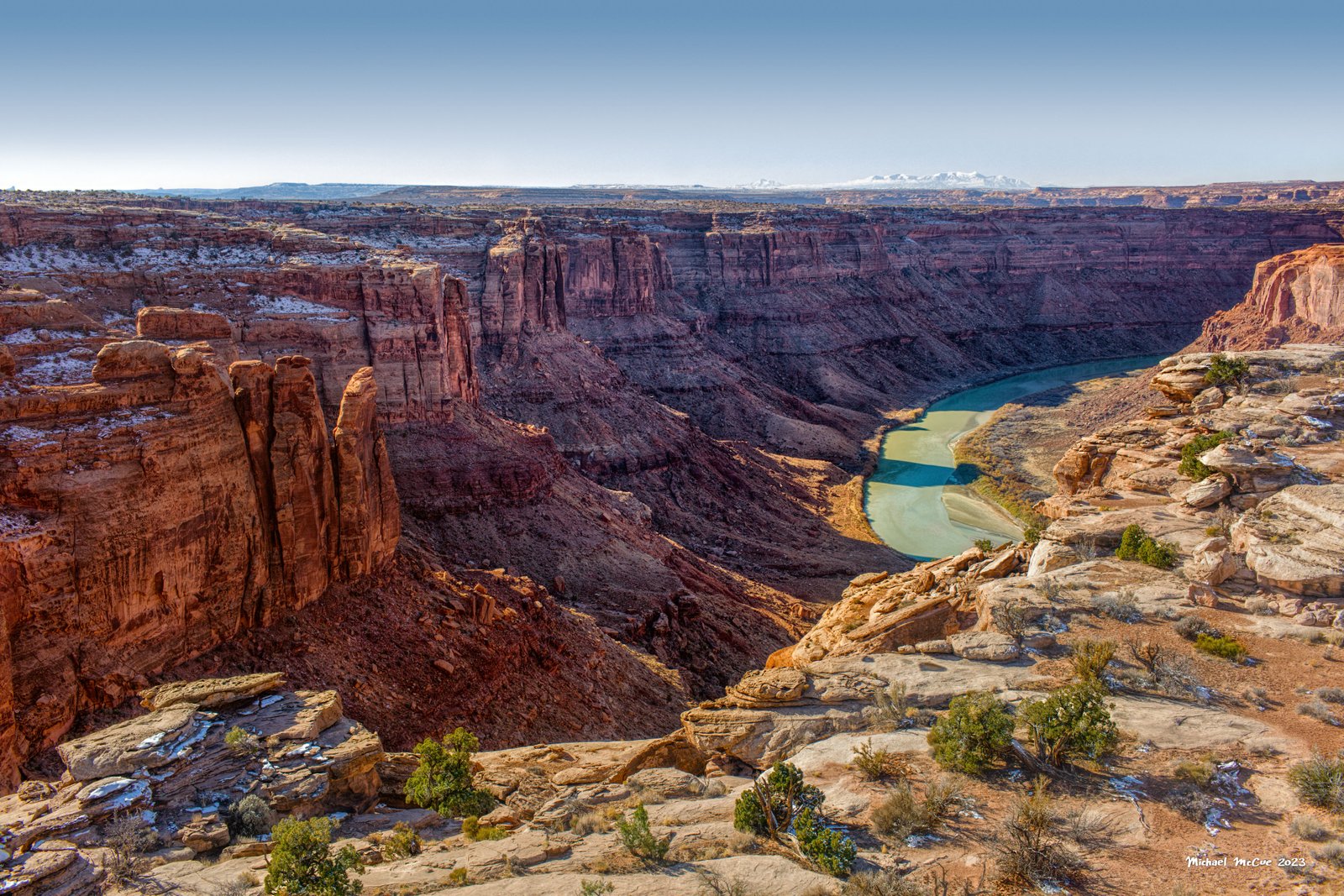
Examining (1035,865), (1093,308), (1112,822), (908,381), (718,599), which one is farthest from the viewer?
(1093,308)

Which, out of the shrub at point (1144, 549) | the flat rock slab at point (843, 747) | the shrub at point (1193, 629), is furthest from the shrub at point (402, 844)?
the shrub at point (1144, 549)

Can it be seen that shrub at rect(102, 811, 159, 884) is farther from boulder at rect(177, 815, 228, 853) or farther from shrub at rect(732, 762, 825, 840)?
shrub at rect(732, 762, 825, 840)

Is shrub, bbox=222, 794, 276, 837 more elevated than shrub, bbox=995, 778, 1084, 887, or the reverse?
shrub, bbox=995, 778, 1084, 887

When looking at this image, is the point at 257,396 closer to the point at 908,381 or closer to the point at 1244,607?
the point at 1244,607

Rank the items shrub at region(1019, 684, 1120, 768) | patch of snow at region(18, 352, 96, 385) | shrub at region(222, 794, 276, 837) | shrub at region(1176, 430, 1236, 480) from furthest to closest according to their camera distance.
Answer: shrub at region(1176, 430, 1236, 480), patch of snow at region(18, 352, 96, 385), shrub at region(1019, 684, 1120, 768), shrub at region(222, 794, 276, 837)

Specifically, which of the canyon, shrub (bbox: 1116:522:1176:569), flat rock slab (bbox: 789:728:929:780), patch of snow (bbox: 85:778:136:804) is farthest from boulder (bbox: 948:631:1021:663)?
patch of snow (bbox: 85:778:136:804)

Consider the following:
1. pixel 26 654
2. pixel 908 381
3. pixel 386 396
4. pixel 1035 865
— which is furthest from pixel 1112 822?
pixel 908 381
